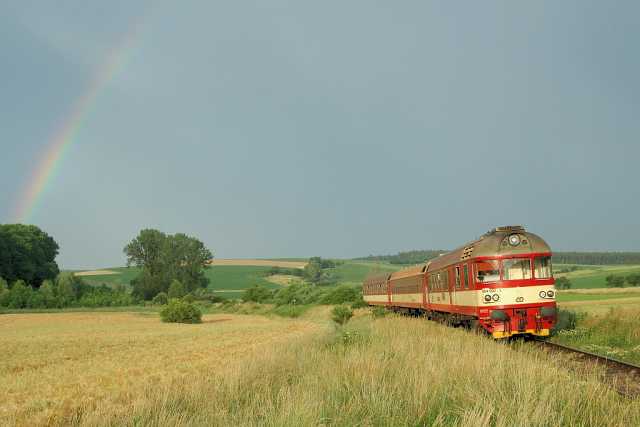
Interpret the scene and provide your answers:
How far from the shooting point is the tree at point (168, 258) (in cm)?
12725

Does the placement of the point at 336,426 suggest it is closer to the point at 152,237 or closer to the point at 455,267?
the point at 455,267

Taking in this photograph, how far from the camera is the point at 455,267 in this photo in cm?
2223

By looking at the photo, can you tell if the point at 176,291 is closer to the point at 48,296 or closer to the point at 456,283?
the point at 48,296

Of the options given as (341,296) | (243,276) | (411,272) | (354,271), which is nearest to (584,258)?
(354,271)

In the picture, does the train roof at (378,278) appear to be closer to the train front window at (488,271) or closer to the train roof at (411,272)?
the train roof at (411,272)

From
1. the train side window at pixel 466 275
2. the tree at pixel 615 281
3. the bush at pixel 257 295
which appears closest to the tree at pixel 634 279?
the tree at pixel 615 281

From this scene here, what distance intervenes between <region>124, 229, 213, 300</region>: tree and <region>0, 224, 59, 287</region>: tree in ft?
55.8

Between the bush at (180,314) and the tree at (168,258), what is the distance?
5944cm

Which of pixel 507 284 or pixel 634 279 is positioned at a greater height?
pixel 634 279

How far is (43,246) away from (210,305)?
4255 cm

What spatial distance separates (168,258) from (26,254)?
93.6ft

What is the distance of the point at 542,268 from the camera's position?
63.9 feet

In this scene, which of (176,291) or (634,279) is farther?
(176,291)

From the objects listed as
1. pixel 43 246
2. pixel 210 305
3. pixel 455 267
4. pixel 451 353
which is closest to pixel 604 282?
pixel 210 305
